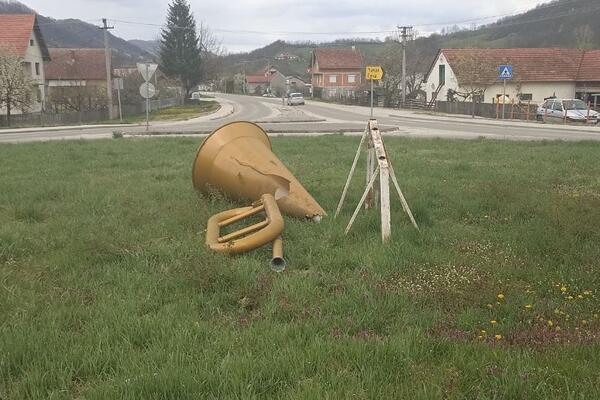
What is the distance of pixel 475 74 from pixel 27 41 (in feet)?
120

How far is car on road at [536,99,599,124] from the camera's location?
108ft

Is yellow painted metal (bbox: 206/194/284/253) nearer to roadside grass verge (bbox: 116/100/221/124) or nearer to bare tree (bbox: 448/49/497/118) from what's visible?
roadside grass verge (bbox: 116/100/221/124)

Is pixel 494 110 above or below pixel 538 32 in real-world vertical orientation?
below

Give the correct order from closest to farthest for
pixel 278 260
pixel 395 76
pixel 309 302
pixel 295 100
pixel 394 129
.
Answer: pixel 309 302, pixel 278 260, pixel 394 129, pixel 295 100, pixel 395 76

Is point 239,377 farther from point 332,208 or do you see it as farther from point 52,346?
point 332,208

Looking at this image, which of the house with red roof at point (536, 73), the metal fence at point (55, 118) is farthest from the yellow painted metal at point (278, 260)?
the house with red roof at point (536, 73)

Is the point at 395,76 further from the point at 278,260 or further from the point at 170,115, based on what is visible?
the point at 278,260

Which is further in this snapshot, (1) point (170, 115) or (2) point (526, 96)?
(2) point (526, 96)

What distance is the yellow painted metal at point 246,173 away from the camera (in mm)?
7105

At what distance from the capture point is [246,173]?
7367mm

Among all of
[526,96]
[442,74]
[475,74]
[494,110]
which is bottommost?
[494,110]

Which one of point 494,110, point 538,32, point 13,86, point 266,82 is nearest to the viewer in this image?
point 13,86

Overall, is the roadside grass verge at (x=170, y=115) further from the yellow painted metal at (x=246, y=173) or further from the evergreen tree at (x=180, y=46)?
the yellow painted metal at (x=246, y=173)

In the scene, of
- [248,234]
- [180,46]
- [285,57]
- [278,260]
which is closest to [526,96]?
[180,46]
